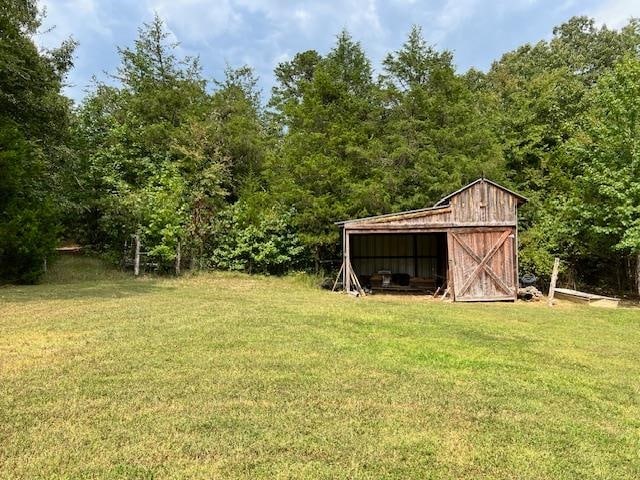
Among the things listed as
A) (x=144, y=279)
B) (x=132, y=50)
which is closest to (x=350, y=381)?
(x=144, y=279)

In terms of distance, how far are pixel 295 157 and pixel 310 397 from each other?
15.4 metres

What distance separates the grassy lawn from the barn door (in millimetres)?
5048

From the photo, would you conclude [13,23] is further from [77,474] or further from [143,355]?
[77,474]

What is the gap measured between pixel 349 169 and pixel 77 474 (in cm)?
1670

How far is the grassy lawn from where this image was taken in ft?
10.6

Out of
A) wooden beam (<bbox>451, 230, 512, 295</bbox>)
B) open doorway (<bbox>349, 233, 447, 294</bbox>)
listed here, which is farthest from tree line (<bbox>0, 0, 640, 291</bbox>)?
wooden beam (<bbox>451, 230, 512, 295</bbox>)

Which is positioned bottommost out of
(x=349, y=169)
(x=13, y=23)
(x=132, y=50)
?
(x=349, y=169)

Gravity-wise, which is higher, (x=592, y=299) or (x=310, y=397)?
(x=592, y=299)

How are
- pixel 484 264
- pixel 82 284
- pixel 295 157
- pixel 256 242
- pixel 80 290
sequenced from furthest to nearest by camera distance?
pixel 256 242, pixel 295 157, pixel 82 284, pixel 484 264, pixel 80 290

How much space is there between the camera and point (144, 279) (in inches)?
666

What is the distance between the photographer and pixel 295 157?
62.5 ft

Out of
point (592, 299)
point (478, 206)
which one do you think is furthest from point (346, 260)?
point (592, 299)

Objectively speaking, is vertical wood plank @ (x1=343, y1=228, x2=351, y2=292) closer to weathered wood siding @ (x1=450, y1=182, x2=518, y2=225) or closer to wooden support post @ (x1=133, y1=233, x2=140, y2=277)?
weathered wood siding @ (x1=450, y1=182, x2=518, y2=225)

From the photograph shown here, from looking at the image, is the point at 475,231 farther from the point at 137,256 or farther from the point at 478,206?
the point at 137,256
